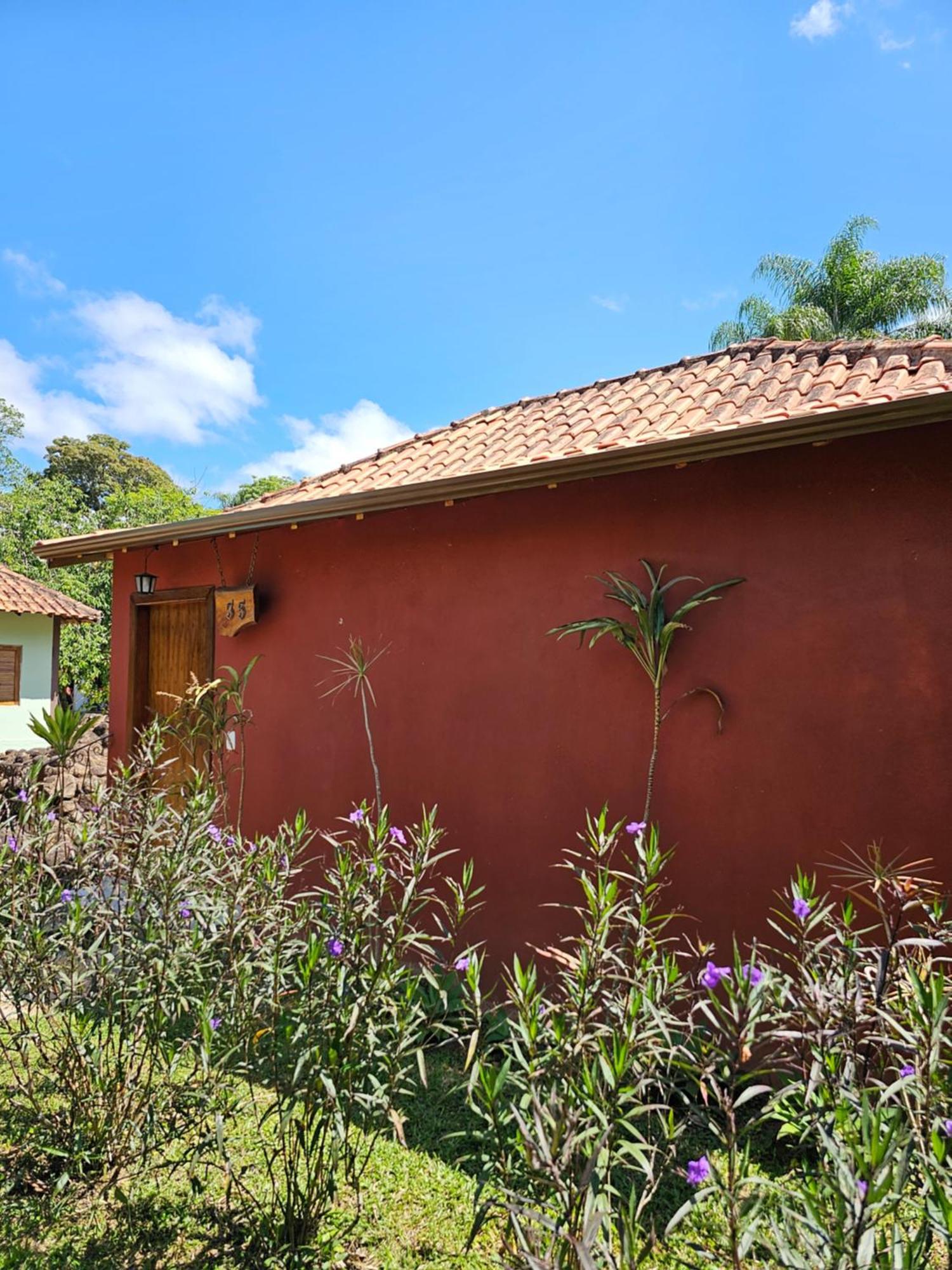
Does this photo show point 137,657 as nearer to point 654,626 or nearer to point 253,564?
point 253,564

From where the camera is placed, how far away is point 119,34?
23.6 feet

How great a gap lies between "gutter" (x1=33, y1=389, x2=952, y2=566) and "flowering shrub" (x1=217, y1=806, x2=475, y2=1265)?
211 cm

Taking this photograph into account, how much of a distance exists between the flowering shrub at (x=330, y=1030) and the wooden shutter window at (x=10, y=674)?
55.4ft

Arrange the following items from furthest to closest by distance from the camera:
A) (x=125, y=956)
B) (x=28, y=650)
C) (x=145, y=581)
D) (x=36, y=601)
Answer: (x=28, y=650)
(x=36, y=601)
(x=145, y=581)
(x=125, y=956)

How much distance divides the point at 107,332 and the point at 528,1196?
99.2 feet

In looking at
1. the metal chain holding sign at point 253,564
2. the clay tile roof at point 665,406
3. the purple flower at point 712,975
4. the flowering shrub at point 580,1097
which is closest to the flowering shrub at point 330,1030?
the flowering shrub at point 580,1097

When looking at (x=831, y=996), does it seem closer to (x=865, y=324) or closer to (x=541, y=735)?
(x=541, y=735)

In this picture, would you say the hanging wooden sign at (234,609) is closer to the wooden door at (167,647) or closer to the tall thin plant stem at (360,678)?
the wooden door at (167,647)

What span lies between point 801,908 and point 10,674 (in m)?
18.3

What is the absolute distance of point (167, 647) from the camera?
6.88 metres

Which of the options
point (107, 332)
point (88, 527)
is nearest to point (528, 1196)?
point (88, 527)

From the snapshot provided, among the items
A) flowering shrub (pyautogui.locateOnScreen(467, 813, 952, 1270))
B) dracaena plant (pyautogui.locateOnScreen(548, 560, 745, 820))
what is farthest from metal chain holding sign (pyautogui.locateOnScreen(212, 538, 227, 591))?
flowering shrub (pyautogui.locateOnScreen(467, 813, 952, 1270))

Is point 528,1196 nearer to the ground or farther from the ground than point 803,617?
nearer to the ground

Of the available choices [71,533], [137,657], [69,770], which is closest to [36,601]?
[71,533]
